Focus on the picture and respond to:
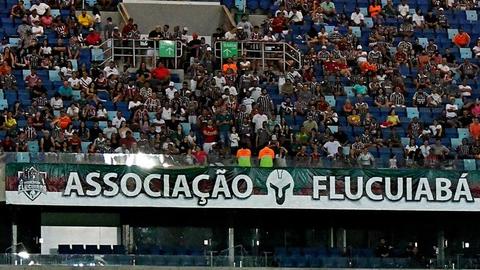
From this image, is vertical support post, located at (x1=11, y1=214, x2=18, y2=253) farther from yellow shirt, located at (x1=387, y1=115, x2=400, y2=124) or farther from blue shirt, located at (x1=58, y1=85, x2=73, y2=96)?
yellow shirt, located at (x1=387, y1=115, x2=400, y2=124)

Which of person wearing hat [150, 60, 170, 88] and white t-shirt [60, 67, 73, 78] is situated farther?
person wearing hat [150, 60, 170, 88]

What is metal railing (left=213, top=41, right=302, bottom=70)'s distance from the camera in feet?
144

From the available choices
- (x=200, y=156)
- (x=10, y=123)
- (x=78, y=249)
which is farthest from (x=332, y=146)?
(x=10, y=123)

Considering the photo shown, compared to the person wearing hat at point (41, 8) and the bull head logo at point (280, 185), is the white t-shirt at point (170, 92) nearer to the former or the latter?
the bull head logo at point (280, 185)

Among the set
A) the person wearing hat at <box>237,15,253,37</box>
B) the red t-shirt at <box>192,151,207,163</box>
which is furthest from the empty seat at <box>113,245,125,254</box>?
the person wearing hat at <box>237,15,253,37</box>

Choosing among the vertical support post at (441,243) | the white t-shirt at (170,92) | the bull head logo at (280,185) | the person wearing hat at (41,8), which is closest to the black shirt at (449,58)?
the vertical support post at (441,243)

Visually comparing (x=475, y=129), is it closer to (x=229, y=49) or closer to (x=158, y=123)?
(x=229, y=49)

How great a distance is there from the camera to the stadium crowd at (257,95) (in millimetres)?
38844

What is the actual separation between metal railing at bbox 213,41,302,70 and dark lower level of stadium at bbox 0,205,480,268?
16.1 feet

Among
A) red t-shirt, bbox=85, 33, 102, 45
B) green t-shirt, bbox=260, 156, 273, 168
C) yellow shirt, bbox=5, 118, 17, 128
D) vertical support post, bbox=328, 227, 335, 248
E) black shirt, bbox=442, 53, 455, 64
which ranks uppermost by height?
red t-shirt, bbox=85, 33, 102, 45

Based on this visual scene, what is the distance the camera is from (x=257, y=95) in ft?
136

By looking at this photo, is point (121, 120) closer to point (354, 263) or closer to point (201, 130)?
point (201, 130)

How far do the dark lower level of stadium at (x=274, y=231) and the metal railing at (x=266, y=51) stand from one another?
4.92 meters

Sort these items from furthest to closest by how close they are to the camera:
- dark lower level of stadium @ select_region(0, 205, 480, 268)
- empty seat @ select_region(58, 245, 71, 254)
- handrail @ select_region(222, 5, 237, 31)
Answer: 1. handrail @ select_region(222, 5, 237, 31)
2. dark lower level of stadium @ select_region(0, 205, 480, 268)
3. empty seat @ select_region(58, 245, 71, 254)
